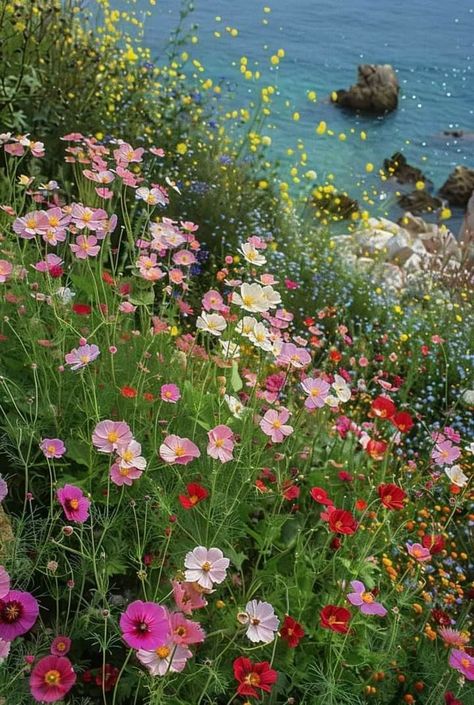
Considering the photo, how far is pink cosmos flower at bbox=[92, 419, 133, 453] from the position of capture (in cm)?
147

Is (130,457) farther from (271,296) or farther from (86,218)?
(86,218)

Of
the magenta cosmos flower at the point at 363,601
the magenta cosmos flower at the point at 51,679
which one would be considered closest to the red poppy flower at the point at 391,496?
the magenta cosmos flower at the point at 363,601

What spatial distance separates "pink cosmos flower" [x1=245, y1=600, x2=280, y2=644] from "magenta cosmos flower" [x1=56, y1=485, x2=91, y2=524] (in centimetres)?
Answer: 36

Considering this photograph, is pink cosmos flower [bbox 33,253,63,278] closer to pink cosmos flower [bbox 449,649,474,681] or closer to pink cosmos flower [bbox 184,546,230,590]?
pink cosmos flower [bbox 184,546,230,590]

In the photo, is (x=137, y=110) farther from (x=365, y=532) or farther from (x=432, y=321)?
(x=365, y=532)

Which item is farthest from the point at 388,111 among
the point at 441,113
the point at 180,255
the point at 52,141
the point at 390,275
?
the point at 180,255

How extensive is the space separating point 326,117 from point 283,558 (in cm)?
951

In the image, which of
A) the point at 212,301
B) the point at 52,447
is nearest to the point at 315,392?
the point at 212,301

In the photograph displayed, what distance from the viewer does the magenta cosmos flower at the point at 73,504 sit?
1370mm

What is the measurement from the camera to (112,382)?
203 cm

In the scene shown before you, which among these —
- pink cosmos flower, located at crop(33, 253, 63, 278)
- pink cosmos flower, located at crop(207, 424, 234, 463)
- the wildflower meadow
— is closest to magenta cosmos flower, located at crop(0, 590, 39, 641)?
the wildflower meadow

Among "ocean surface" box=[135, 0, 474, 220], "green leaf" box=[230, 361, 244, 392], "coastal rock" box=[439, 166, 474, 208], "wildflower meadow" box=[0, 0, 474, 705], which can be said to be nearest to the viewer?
"wildflower meadow" box=[0, 0, 474, 705]

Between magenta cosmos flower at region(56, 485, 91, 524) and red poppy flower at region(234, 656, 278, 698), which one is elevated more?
magenta cosmos flower at region(56, 485, 91, 524)

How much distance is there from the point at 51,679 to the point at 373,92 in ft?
35.7
